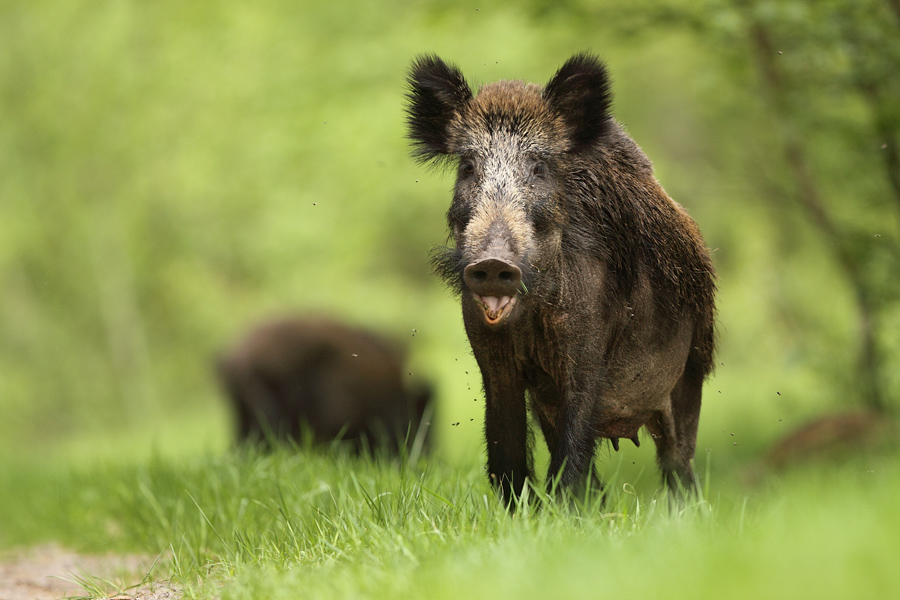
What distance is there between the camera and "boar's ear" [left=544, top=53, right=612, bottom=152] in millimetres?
3564

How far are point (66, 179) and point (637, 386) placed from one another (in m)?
16.9

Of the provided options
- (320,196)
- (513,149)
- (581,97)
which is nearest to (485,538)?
(513,149)

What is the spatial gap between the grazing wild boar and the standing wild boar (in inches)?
215

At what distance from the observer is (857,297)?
795 centimetres

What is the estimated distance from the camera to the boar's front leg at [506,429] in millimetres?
3605

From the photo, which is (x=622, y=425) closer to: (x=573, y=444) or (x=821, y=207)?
(x=573, y=444)

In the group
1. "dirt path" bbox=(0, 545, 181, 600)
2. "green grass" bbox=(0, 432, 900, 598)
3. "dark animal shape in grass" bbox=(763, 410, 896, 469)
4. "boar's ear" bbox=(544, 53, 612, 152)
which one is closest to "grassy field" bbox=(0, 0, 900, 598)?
"green grass" bbox=(0, 432, 900, 598)

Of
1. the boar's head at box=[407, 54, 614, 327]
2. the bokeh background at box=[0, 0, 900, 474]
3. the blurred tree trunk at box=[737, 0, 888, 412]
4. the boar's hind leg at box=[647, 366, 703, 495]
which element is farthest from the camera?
the bokeh background at box=[0, 0, 900, 474]

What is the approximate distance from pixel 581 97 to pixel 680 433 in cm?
155

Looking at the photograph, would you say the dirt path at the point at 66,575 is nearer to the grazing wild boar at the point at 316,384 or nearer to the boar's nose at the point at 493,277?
the boar's nose at the point at 493,277

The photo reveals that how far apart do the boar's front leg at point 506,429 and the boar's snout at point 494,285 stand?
1.60 feet

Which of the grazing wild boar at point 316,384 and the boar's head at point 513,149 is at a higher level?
the boar's head at point 513,149

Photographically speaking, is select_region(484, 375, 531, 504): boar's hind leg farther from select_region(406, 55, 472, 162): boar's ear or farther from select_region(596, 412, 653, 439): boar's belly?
select_region(406, 55, 472, 162): boar's ear

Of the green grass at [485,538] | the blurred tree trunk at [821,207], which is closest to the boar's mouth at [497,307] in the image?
the green grass at [485,538]
